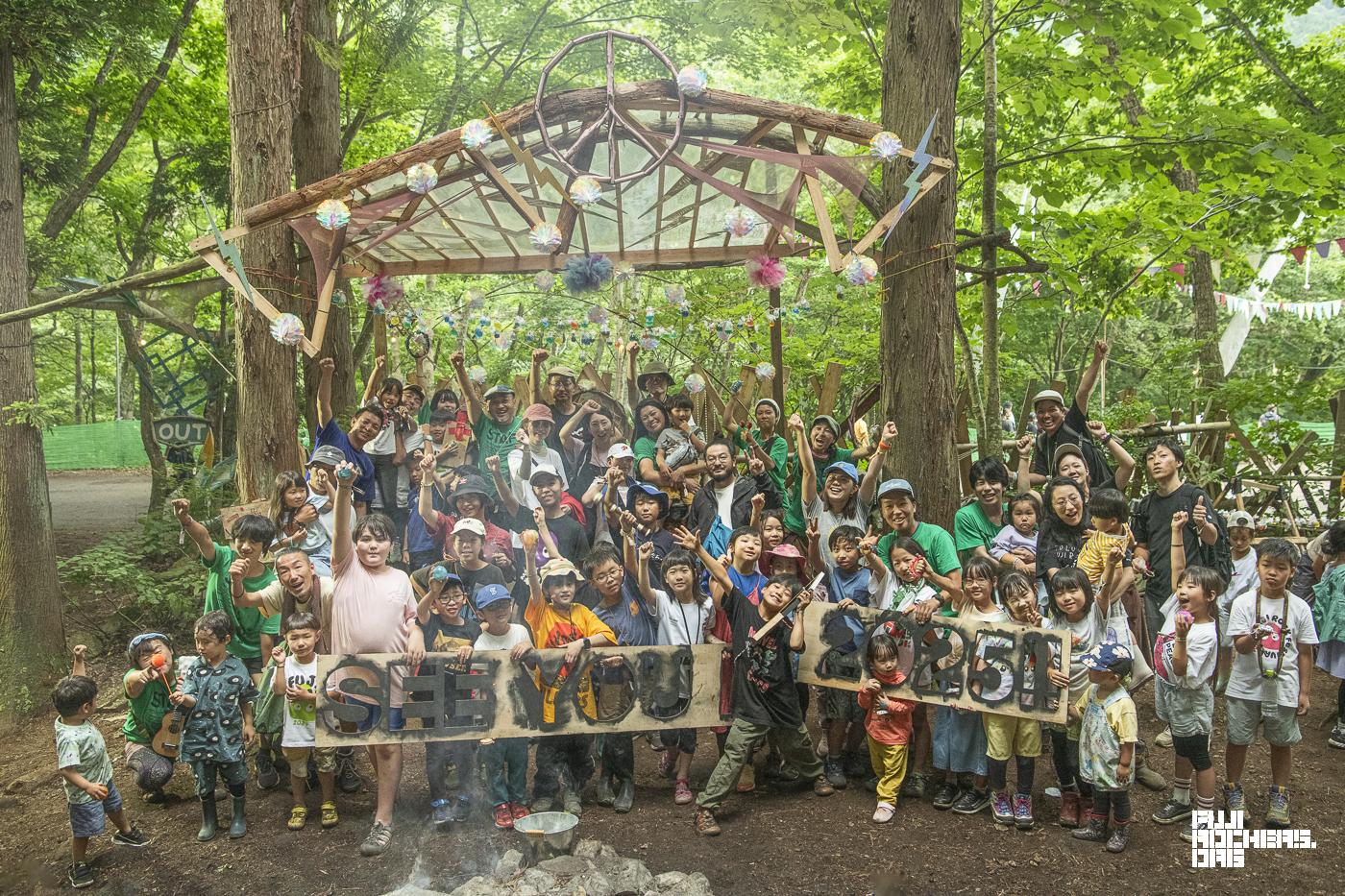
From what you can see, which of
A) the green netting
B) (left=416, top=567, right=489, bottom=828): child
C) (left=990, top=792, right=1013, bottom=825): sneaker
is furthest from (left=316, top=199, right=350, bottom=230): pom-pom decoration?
the green netting

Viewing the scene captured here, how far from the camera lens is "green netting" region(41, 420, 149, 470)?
26291 millimetres

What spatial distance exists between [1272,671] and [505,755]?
13.9ft

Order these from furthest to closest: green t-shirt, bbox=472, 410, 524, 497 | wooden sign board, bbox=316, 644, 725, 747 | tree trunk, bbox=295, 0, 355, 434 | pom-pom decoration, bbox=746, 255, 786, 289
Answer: tree trunk, bbox=295, 0, 355, 434 < pom-pom decoration, bbox=746, 255, 786, 289 < green t-shirt, bbox=472, 410, 524, 497 < wooden sign board, bbox=316, 644, 725, 747

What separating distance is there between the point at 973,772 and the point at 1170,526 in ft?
6.88

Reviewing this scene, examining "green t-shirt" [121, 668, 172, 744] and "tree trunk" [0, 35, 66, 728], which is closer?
"green t-shirt" [121, 668, 172, 744]

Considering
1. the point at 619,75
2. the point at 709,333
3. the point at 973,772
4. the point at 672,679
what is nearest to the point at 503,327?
the point at 709,333

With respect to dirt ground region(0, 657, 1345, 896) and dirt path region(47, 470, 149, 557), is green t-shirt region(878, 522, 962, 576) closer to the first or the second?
dirt ground region(0, 657, 1345, 896)

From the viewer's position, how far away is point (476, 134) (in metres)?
5.78

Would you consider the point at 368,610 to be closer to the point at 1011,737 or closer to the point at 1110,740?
the point at 1011,737

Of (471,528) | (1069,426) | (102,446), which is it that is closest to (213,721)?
(471,528)

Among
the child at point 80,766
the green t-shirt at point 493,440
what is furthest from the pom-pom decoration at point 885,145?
the child at point 80,766

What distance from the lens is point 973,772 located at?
5160 mm

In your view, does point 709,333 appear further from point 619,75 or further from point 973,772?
point 973,772

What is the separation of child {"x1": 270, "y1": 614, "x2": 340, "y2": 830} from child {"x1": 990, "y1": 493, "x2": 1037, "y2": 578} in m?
4.14
